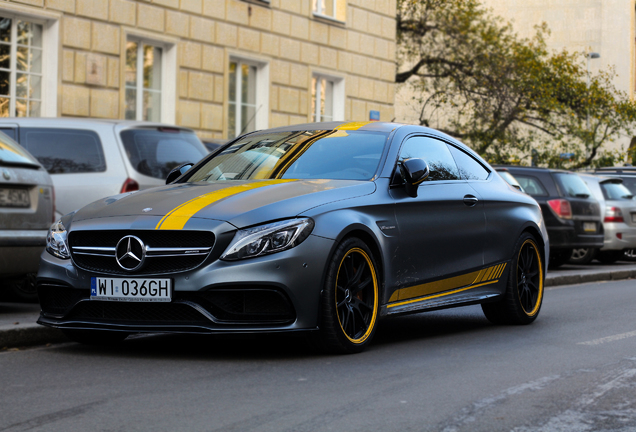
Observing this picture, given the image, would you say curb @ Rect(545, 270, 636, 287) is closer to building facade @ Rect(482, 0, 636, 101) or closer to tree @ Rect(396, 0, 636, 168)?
tree @ Rect(396, 0, 636, 168)

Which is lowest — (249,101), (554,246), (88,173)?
(554,246)

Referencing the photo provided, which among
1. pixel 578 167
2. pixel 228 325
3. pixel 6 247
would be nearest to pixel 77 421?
pixel 228 325

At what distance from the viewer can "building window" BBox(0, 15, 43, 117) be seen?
628 inches

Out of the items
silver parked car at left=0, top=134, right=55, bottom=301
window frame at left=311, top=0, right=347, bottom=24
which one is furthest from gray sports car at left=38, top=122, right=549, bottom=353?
window frame at left=311, top=0, right=347, bottom=24

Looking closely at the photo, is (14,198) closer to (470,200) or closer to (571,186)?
(470,200)

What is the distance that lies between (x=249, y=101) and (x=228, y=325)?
15.5 metres

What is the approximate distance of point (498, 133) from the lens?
106 ft

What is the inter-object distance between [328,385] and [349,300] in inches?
42.0

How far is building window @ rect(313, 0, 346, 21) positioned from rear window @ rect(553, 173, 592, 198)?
7.75m

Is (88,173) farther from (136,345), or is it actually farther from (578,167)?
(578,167)

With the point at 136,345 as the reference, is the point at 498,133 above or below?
above

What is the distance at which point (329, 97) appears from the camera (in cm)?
2341

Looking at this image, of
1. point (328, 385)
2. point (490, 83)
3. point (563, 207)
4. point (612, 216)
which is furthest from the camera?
point (490, 83)

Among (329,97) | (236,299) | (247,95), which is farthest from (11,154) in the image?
(329,97)
